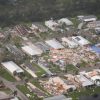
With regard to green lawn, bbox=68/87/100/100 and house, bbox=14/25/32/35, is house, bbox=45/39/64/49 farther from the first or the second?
green lawn, bbox=68/87/100/100

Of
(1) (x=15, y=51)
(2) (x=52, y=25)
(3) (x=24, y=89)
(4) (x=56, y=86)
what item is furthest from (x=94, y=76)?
(2) (x=52, y=25)

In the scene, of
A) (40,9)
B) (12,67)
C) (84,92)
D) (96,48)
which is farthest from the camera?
(40,9)

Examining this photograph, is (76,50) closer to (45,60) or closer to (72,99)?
(45,60)

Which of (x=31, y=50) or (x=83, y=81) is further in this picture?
(x=31, y=50)

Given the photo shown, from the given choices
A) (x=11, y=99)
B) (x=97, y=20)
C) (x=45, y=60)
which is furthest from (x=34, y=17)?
Answer: (x=11, y=99)

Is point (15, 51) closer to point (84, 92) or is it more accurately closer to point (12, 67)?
point (12, 67)

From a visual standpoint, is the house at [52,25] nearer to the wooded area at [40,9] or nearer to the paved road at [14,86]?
the wooded area at [40,9]

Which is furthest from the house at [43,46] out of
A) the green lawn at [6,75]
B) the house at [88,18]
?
the house at [88,18]

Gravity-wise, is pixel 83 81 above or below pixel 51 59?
below

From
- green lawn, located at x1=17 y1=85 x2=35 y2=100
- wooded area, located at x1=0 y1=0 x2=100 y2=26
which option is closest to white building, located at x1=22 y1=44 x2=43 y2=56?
green lawn, located at x1=17 y1=85 x2=35 y2=100
